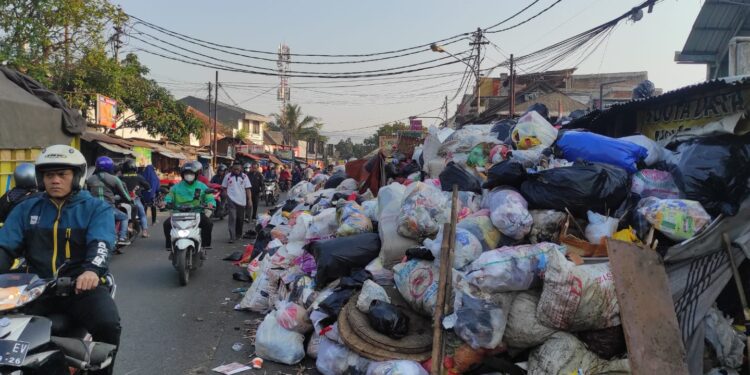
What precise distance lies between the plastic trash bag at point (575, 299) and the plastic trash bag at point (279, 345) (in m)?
1.84

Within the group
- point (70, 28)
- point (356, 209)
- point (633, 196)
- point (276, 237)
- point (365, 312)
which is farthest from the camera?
point (70, 28)

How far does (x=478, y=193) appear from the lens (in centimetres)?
550

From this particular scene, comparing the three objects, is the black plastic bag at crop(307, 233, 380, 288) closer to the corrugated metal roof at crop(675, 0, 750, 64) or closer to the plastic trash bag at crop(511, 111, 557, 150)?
the plastic trash bag at crop(511, 111, 557, 150)

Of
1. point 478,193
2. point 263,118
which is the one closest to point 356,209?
point 478,193

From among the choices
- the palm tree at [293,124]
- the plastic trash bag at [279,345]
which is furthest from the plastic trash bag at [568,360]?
the palm tree at [293,124]

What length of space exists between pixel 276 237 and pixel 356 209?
1754 mm

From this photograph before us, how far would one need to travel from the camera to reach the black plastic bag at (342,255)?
4715 mm

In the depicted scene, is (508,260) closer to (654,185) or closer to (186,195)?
(654,185)

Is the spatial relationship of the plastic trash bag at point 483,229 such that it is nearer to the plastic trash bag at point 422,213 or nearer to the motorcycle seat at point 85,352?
the plastic trash bag at point 422,213

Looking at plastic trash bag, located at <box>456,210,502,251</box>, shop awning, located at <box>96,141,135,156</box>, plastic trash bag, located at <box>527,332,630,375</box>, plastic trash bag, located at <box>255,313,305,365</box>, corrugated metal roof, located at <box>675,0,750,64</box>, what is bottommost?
plastic trash bag, located at <box>255,313,305,365</box>

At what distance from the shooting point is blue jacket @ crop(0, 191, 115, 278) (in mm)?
2781

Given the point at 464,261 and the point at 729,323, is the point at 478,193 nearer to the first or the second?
the point at 464,261

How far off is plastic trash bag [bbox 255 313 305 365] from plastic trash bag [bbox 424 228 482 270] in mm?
1238

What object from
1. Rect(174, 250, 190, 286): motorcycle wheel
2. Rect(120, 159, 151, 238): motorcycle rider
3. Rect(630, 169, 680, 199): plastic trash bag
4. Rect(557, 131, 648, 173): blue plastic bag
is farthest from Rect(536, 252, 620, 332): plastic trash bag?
Rect(120, 159, 151, 238): motorcycle rider
